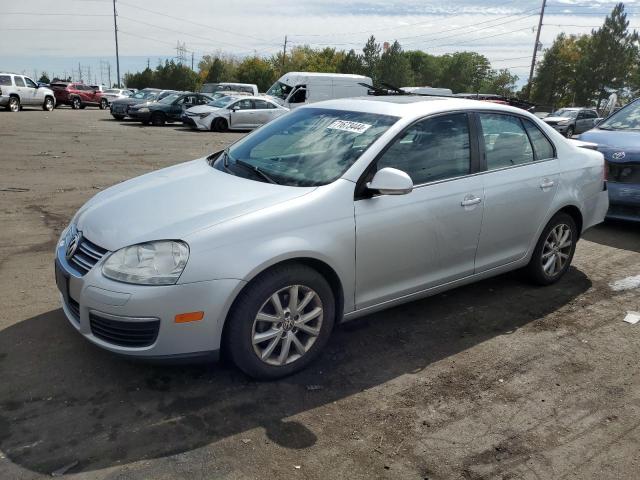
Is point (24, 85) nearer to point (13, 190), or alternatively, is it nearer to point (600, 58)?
point (13, 190)

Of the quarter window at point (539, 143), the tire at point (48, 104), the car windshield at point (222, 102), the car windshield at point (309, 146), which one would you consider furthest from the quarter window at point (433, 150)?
the tire at point (48, 104)

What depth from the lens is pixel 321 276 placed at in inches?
131

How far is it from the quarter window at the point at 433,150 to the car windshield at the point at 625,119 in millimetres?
4911

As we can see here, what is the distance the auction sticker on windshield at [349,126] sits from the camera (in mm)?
3803

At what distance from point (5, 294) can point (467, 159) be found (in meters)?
3.80

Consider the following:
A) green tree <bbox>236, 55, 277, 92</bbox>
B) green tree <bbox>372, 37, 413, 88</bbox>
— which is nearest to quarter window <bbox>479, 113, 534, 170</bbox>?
green tree <bbox>372, 37, 413, 88</bbox>

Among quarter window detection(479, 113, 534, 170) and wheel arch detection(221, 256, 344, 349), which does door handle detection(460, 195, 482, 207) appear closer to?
quarter window detection(479, 113, 534, 170)

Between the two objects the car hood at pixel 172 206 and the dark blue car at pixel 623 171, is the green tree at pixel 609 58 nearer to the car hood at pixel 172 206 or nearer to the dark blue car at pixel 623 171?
the dark blue car at pixel 623 171

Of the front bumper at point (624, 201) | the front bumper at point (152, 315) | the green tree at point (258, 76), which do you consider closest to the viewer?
the front bumper at point (152, 315)

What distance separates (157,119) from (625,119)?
809 inches

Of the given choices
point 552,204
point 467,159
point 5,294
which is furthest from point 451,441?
point 5,294

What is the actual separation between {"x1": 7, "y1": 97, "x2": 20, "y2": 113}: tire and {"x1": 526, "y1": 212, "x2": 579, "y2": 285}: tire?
1121 inches

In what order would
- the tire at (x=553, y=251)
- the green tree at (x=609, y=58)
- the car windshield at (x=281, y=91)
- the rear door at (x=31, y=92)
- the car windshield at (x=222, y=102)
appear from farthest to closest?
the green tree at (x=609, y=58), the rear door at (x=31, y=92), the car windshield at (x=281, y=91), the car windshield at (x=222, y=102), the tire at (x=553, y=251)

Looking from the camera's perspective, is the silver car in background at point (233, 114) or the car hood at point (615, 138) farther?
the silver car in background at point (233, 114)
